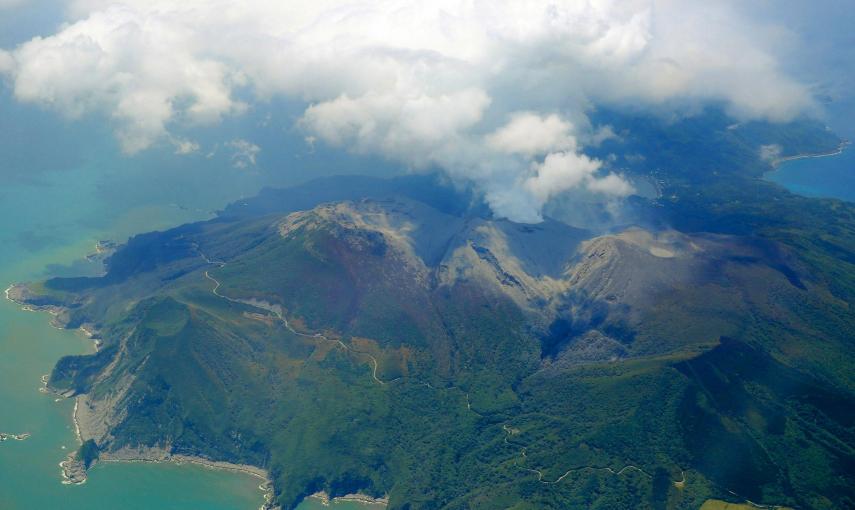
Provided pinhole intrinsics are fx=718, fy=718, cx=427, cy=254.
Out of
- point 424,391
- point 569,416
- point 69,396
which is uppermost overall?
point 569,416

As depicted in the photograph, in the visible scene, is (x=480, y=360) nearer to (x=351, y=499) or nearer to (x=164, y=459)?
(x=351, y=499)

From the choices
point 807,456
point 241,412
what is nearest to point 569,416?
point 807,456

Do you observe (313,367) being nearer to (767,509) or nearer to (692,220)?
(767,509)

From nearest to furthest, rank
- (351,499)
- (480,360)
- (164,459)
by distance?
1. (351,499)
2. (164,459)
3. (480,360)

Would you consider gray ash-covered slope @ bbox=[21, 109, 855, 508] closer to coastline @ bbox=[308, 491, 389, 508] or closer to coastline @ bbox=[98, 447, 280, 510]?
coastline @ bbox=[98, 447, 280, 510]

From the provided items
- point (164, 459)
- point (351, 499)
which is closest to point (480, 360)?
point (351, 499)

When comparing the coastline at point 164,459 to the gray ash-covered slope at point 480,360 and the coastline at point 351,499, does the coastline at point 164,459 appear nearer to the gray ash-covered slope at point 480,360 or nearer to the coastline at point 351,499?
the gray ash-covered slope at point 480,360

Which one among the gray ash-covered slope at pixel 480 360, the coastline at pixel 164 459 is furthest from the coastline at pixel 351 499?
the coastline at pixel 164 459

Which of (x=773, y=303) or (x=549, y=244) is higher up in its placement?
(x=773, y=303)
